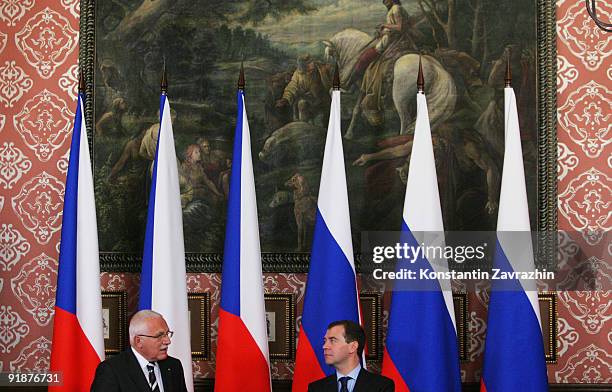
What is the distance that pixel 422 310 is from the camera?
5602 mm

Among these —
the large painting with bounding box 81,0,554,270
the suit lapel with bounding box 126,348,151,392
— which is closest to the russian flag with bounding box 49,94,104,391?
the large painting with bounding box 81,0,554,270

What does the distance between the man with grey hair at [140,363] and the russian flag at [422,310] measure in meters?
1.64

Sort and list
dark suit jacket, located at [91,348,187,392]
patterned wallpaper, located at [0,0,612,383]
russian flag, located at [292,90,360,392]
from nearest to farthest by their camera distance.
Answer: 1. dark suit jacket, located at [91,348,187,392]
2. russian flag, located at [292,90,360,392]
3. patterned wallpaper, located at [0,0,612,383]

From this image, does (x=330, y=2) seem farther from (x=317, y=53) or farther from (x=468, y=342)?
(x=468, y=342)

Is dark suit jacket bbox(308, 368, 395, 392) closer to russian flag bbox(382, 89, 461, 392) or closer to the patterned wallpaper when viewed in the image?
russian flag bbox(382, 89, 461, 392)

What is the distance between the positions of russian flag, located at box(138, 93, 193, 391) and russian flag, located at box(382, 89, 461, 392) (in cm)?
140

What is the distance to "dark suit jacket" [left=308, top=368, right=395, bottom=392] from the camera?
15.9 ft

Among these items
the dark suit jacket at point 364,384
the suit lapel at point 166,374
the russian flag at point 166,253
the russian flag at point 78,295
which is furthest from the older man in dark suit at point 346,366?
the russian flag at point 78,295

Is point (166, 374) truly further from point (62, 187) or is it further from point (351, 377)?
point (62, 187)

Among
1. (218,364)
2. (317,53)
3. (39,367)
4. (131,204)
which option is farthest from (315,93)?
(39,367)

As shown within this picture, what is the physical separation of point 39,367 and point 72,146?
174 cm

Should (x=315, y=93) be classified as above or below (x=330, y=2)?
below

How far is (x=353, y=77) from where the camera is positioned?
20.5 ft

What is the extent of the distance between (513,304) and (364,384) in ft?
4.23
